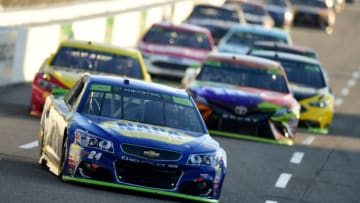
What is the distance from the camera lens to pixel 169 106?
46.2 ft

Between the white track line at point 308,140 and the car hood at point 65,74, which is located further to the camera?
the white track line at point 308,140

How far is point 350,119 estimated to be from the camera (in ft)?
94.7

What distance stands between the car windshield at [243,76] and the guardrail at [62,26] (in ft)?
17.0

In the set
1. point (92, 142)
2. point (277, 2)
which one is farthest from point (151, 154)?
point (277, 2)

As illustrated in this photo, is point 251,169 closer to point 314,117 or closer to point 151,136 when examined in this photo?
point 151,136

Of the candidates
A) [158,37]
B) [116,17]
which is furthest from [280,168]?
[116,17]

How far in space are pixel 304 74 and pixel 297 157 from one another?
6.31 metres

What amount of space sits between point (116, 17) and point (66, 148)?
25.6m

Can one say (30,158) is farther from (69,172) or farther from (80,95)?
(69,172)

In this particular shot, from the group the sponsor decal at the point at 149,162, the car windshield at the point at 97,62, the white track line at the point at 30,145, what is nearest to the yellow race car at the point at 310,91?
the car windshield at the point at 97,62

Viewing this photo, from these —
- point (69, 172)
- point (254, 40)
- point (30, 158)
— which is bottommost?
point (254, 40)

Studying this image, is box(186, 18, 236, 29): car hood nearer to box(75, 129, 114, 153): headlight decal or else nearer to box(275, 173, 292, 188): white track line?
box(275, 173, 292, 188): white track line

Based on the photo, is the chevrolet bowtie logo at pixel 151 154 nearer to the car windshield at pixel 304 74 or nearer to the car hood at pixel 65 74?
the car hood at pixel 65 74

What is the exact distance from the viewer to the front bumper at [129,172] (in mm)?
12617
